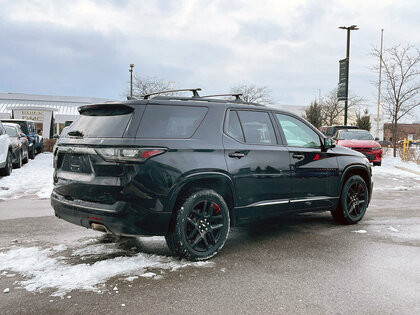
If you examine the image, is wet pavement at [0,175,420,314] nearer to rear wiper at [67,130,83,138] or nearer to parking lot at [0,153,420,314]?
parking lot at [0,153,420,314]

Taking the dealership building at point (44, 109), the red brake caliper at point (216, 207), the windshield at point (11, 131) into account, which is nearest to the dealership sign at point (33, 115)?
the dealership building at point (44, 109)

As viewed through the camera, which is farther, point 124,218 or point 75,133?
point 75,133

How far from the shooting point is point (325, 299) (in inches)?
138

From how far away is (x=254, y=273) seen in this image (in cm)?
416

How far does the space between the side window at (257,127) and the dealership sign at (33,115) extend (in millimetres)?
29783

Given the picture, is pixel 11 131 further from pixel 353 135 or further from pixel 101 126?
pixel 353 135

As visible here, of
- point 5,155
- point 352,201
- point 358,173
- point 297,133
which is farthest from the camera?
point 5,155

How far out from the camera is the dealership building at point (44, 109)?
31.6 metres

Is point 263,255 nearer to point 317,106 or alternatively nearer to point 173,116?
point 173,116

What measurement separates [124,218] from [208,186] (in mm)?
1025

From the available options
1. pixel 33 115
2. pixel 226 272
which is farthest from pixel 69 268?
pixel 33 115

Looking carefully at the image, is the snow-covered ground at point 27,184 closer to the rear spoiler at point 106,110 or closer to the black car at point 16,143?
the black car at point 16,143

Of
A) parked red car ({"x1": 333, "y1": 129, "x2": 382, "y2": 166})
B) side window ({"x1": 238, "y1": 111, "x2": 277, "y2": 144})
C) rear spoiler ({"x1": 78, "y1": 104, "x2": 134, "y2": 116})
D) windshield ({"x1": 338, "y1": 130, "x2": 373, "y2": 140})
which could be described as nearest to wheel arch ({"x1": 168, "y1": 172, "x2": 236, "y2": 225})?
side window ({"x1": 238, "y1": 111, "x2": 277, "y2": 144})

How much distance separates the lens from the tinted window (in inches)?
165
